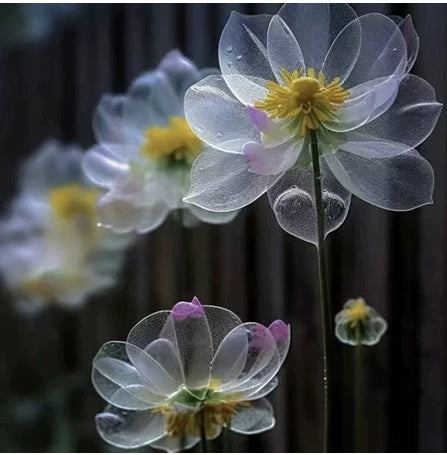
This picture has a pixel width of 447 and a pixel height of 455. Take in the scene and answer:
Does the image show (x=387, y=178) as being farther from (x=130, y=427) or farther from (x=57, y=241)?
(x=57, y=241)

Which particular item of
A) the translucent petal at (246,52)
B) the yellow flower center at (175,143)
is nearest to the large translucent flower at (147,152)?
the yellow flower center at (175,143)

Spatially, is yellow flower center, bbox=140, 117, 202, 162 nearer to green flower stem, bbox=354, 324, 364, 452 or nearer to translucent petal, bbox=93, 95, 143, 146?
translucent petal, bbox=93, 95, 143, 146

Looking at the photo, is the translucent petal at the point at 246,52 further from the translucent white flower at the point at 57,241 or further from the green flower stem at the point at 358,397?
the translucent white flower at the point at 57,241

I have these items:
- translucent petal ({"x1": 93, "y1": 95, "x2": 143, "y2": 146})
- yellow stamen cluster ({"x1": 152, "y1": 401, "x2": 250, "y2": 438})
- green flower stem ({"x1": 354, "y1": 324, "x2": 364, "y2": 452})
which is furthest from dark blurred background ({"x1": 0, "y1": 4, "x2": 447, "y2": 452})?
yellow stamen cluster ({"x1": 152, "y1": 401, "x2": 250, "y2": 438})

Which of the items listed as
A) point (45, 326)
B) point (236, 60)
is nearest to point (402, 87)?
point (236, 60)

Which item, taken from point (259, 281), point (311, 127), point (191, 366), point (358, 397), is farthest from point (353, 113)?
point (259, 281)
